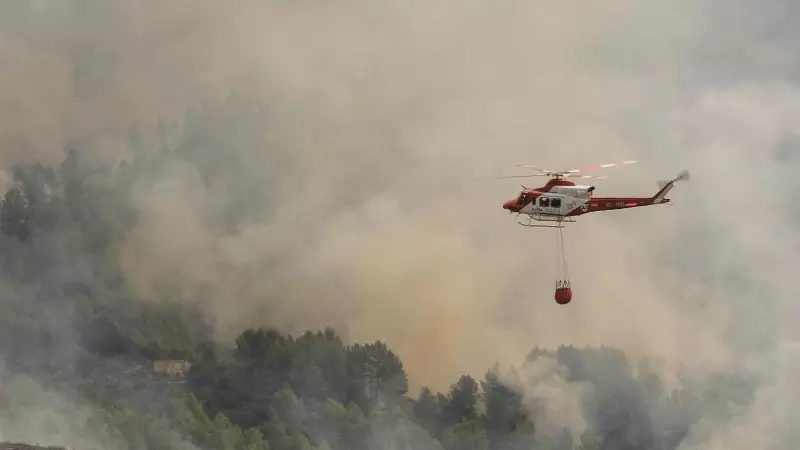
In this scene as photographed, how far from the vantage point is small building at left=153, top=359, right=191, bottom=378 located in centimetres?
1270

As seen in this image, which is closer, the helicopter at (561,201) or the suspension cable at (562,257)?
the helicopter at (561,201)

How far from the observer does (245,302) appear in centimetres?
1266

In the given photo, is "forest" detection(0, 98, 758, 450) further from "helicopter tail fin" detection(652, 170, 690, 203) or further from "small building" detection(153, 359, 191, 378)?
"helicopter tail fin" detection(652, 170, 690, 203)

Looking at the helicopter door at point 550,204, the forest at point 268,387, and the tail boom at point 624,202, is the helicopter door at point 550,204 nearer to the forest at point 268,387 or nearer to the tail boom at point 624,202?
the tail boom at point 624,202

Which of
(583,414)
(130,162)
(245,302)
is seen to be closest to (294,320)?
(245,302)

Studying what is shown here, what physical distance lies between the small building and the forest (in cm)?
9

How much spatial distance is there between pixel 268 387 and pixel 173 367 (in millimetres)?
1265

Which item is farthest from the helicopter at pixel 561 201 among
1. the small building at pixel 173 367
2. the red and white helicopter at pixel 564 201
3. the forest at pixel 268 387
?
the small building at pixel 173 367

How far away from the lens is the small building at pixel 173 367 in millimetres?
12703

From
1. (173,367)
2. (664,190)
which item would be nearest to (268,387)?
(173,367)

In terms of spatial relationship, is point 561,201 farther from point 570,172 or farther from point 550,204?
point 570,172

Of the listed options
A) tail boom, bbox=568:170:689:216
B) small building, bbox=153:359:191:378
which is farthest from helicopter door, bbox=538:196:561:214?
small building, bbox=153:359:191:378

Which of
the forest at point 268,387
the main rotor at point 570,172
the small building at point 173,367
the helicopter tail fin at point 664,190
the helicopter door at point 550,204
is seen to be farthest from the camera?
the small building at point 173,367

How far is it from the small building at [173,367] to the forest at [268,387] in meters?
0.09
